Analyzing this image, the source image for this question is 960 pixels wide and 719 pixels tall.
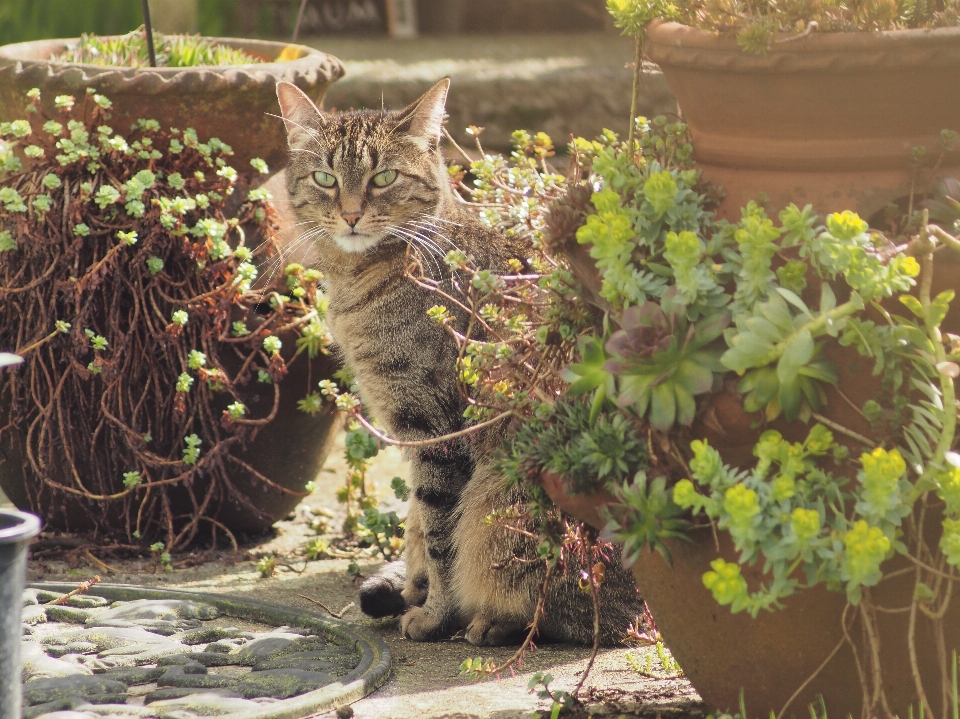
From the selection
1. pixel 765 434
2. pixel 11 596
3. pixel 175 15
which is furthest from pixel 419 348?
pixel 175 15

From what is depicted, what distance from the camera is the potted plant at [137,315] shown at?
3197mm

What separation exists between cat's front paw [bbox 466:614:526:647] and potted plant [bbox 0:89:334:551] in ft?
2.83

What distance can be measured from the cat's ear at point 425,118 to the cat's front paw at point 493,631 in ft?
4.25

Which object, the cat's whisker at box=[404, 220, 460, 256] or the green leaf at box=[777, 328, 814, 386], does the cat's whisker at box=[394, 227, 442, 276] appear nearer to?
the cat's whisker at box=[404, 220, 460, 256]

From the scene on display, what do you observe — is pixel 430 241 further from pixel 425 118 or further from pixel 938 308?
pixel 938 308

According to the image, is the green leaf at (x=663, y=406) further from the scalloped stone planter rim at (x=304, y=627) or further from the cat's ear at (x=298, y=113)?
the cat's ear at (x=298, y=113)

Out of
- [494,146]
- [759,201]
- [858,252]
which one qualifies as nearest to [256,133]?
[759,201]

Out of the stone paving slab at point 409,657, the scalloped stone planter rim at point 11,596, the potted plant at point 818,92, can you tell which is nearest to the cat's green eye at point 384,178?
the stone paving slab at point 409,657

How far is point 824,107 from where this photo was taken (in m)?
1.84

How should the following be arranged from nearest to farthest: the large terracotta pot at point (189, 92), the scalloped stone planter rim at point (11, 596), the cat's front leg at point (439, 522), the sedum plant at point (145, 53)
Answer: the scalloped stone planter rim at point (11, 596), the cat's front leg at point (439, 522), the large terracotta pot at point (189, 92), the sedum plant at point (145, 53)

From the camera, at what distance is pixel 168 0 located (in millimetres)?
6219

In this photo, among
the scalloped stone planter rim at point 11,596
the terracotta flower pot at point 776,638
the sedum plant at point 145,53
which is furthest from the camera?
the sedum plant at point 145,53

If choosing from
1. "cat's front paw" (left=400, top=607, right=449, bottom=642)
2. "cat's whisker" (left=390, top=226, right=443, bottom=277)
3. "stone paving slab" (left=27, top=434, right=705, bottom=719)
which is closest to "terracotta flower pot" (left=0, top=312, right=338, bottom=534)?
"stone paving slab" (left=27, top=434, right=705, bottom=719)

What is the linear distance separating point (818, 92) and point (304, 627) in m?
1.72
